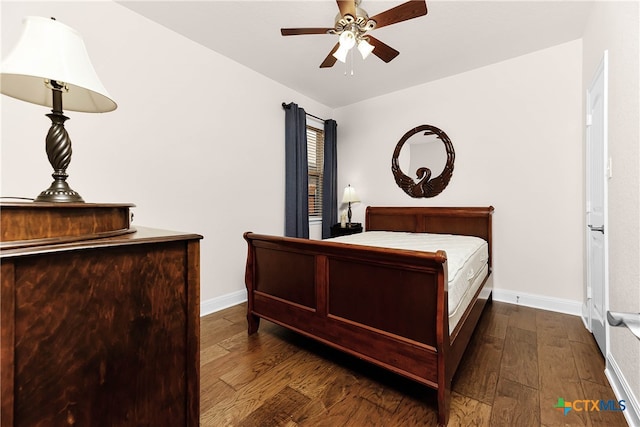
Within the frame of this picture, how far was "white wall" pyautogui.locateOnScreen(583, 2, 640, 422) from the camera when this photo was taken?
4.54ft

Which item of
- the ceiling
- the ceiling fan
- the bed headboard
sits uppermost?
the ceiling

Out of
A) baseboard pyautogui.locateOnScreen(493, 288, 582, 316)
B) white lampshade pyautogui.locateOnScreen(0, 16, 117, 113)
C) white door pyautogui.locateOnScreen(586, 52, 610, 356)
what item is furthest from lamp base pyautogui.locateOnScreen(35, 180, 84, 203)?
baseboard pyautogui.locateOnScreen(493, 288, 582, 316)

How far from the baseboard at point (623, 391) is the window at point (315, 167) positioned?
3348 mm

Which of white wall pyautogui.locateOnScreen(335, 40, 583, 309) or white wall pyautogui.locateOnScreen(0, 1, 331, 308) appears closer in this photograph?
white wall pyautogui.locateOnScreen(0, 1, 331, 308)

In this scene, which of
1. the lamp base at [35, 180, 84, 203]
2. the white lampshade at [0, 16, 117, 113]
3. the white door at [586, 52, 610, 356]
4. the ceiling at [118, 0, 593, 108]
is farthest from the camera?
the ceiling at [118, 0, 593, 108]

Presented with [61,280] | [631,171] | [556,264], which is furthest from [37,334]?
[556,264]

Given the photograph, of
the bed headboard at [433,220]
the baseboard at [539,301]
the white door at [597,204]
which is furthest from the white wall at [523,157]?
the white door at [597,204]

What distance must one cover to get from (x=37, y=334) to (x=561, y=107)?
13.5 feet

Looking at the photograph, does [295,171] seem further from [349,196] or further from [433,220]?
[433,220]

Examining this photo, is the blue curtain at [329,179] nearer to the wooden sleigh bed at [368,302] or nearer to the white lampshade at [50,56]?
the wooden sleigh bed at [368,302]

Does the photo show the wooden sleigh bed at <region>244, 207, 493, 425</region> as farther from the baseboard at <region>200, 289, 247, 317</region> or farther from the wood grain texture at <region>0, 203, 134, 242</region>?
the wood grain texture at <region>0, 203, 134, 242</region>

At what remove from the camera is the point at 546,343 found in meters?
2.19

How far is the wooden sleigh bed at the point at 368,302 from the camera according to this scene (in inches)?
57.0

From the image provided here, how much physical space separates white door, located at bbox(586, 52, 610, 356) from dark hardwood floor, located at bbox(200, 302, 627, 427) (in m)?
0.25
